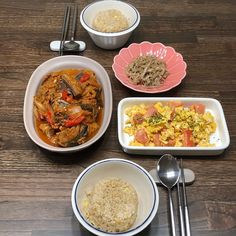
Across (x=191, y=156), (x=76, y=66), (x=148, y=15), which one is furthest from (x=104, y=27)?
(x=191, y=156)

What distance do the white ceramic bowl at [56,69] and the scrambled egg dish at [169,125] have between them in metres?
0.10

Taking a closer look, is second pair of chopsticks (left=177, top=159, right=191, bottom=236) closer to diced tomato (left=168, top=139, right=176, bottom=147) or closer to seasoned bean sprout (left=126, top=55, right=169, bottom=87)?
diced tomato (left=168, top=139, right=176, bottom=147)

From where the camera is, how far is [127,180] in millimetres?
1010

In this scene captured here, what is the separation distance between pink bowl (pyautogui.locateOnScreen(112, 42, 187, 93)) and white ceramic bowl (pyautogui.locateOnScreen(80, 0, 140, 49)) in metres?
0.07

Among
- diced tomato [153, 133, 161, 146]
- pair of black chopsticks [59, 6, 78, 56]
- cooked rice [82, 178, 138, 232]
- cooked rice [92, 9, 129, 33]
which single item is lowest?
diced tomato [153, 133, 161, 146]

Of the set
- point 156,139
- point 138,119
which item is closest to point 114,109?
point 138,119

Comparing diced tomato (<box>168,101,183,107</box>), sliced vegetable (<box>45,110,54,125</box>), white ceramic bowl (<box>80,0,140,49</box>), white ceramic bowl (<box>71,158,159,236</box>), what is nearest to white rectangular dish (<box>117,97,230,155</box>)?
diced tomato (<box>168,101,183,107</box>)

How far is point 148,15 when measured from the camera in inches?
72.4

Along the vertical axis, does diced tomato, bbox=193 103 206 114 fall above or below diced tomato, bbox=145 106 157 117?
below

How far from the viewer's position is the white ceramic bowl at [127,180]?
2.93 ft

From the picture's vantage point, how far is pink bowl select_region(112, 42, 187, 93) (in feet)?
4.42

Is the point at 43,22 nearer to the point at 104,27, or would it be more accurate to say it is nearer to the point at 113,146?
the point at 104,27

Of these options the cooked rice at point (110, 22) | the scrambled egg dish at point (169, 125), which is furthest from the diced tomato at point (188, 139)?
the cooked rice at point (110, 22)

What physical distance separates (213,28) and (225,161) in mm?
937
